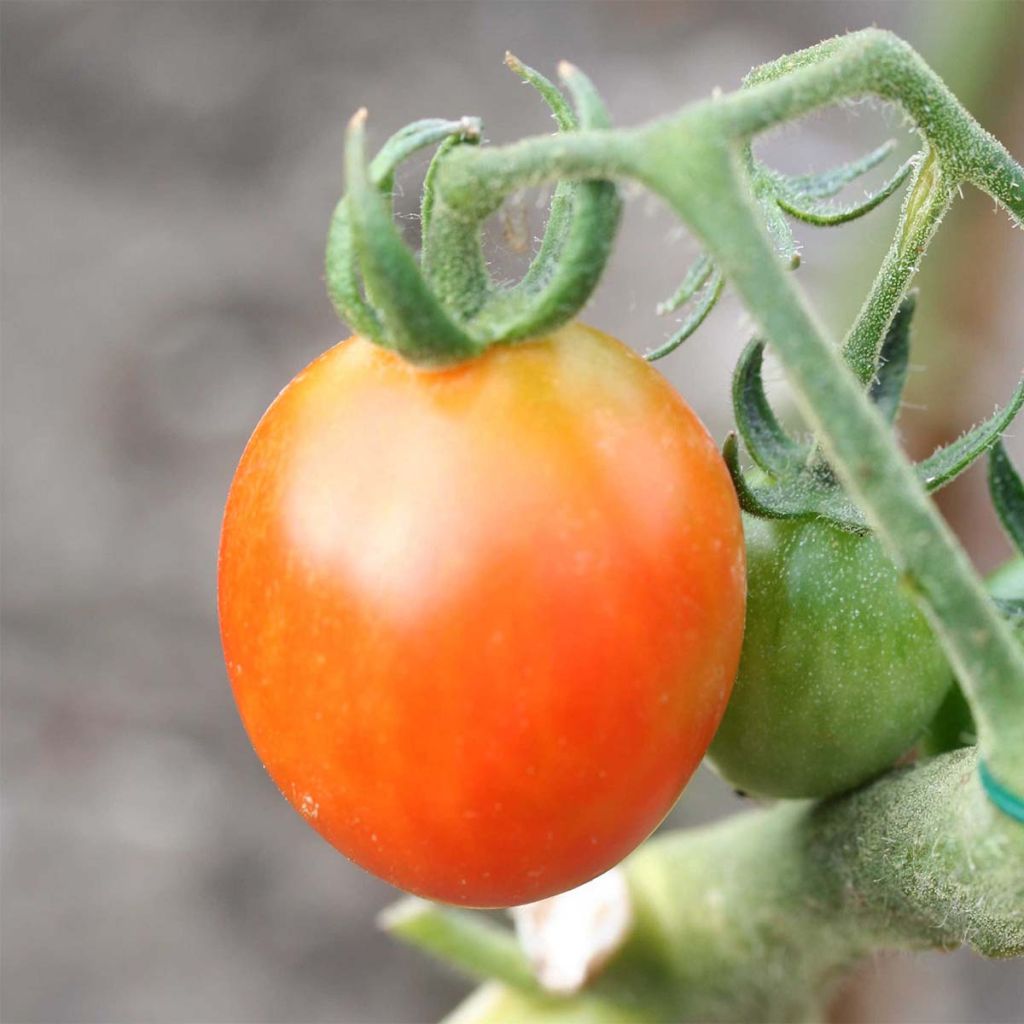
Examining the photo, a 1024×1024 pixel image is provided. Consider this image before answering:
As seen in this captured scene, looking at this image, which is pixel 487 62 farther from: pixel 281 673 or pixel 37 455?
pixel 281 673

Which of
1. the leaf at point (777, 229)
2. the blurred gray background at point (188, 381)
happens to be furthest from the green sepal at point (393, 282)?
the blurred gray background at point (188, 381)

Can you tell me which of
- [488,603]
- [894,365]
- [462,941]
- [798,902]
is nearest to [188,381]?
[462,941]

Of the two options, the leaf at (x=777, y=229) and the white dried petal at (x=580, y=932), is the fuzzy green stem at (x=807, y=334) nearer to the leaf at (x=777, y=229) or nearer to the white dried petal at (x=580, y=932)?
the leaf at (x=777, y=229)

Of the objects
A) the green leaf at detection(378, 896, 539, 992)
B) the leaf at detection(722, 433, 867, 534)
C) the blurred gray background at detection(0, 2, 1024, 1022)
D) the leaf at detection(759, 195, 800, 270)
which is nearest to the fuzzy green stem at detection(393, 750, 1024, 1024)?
the green leaf at detection(378, 896, 539, 992)

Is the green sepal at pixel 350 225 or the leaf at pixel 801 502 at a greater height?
the green sepal at pixel 350 225

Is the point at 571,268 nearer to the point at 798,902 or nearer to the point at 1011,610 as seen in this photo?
the point at 1011,610

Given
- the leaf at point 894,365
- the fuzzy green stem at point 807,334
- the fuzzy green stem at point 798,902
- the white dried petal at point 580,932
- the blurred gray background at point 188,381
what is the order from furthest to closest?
1. the blurred gray background at point 188,381
2. the white dried petal at point 580,932
3. the leaf at point 894,365
4. the fuzzy green stem at point 798,902
5. the fuzzy green stem at point 807,334

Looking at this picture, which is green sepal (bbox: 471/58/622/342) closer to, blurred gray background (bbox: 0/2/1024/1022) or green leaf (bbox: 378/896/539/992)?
green leaf (bbox: 378/896/539/992)
